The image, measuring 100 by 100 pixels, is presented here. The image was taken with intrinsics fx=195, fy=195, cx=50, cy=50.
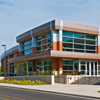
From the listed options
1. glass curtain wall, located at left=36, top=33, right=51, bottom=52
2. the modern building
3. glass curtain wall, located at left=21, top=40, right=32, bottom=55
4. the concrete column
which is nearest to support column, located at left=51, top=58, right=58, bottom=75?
the modern building

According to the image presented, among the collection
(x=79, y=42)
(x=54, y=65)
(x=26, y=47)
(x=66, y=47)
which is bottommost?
(x=54, y=65)

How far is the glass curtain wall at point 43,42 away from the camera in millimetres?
40969

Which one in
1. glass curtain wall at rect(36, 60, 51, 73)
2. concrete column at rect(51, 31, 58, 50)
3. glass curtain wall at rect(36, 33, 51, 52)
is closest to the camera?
concrete column at rect(51, 31, 58, 50)

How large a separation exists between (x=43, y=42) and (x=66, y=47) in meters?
5.88

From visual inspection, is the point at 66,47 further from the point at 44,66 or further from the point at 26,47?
the point at 26,47

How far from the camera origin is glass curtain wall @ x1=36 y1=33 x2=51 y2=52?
134 feet

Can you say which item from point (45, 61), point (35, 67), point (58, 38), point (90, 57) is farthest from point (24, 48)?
point (90, 57)

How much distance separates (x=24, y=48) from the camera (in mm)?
52469

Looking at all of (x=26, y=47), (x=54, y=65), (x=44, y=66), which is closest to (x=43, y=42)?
(x=44, y=66)

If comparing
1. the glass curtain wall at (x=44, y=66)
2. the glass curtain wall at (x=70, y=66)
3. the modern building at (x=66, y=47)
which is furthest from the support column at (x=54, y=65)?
the glass curtain wall at (x=44, y=66)

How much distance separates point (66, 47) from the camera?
130ft

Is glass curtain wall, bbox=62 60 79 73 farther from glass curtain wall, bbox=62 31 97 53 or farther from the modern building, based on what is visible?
glass curtain wall, bbox=62 31 97 53

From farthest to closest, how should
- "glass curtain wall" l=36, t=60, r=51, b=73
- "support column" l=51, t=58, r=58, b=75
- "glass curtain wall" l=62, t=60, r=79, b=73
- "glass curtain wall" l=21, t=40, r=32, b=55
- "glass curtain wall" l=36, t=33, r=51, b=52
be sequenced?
"glass curtain wall" l=21, t=40, r=32, b=55
"glass curtain wall" l=36, t=33, r=51, b=52
"glass curtain wall" l=36, t=60, r=51, b=73
"glass curtain wall" l=62, t=60, r=79, b=73
"support column" l=51, t=58, r=58, b=75

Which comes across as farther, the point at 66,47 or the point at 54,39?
the point at 66,47
